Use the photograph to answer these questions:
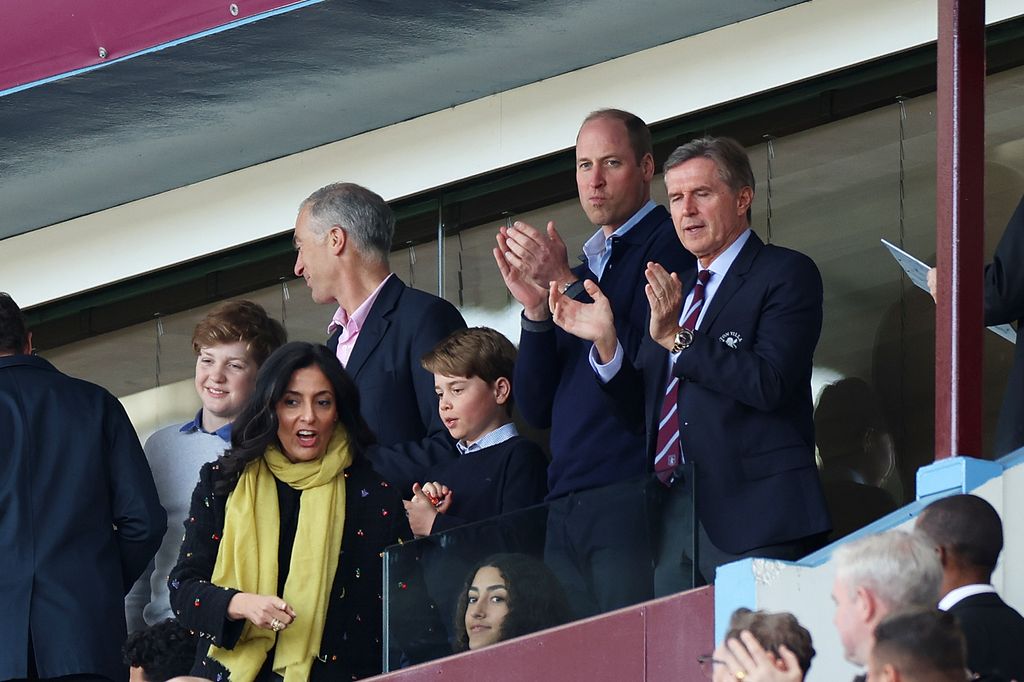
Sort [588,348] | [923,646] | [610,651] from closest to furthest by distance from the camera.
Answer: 1. [923,646]
2. [610,651]
3. [588,348]

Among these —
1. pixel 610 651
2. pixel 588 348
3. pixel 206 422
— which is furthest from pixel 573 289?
pixel 206 422

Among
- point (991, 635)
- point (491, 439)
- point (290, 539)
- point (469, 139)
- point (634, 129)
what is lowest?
point (991, 635)

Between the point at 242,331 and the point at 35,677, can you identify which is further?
the point at 242,331

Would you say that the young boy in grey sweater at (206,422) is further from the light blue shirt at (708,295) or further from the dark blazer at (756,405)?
the dark blazer at (756,405)

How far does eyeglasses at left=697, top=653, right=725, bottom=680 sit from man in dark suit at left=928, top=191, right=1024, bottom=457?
114 cm

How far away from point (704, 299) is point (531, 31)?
2.69 meters

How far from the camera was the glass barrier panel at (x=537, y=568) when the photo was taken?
566 cm

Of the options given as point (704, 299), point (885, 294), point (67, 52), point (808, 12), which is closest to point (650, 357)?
point (704, 299)

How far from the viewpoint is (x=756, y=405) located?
5.62 metres

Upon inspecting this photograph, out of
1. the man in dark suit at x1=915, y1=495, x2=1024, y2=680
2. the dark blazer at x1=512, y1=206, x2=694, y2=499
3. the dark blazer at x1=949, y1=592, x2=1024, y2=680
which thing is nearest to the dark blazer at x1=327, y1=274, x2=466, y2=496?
the dark blazer at x1=512, y1=206, x2=694, y2=499

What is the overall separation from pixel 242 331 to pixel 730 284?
2066mm

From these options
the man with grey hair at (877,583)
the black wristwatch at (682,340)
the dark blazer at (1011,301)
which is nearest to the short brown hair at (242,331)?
the black wristwatch at (682,340)

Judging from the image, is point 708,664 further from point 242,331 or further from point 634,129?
point 242,331

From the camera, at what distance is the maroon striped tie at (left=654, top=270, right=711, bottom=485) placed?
6.02 m
